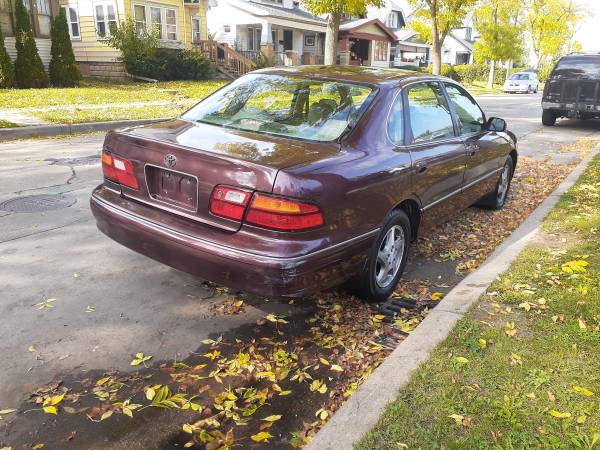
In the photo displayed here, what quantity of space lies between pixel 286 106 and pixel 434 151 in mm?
1256

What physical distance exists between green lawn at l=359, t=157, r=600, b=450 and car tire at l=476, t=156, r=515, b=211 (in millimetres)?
2185

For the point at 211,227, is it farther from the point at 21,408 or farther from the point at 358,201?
the point at 21,408

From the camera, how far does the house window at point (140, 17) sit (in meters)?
A: 26.7

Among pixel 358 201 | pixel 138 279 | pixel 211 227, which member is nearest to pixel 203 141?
pixel 211 227

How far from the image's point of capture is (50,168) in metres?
7.55

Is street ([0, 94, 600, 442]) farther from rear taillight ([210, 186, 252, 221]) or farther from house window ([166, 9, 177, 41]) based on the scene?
house window ([166, 9, 177, 41])

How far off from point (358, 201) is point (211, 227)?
92cm

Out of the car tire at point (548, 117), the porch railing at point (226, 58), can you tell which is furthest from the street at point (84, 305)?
the porch railing at point (226, 58)

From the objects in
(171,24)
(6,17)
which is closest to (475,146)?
(6,17)

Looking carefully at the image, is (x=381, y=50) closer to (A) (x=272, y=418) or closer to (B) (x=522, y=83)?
(B) (x=522, y=83)

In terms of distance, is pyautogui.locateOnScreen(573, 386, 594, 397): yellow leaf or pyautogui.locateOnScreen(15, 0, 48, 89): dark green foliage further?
pyautogui.locateOnScreen(15, 0, 48, 89): dark green foliage

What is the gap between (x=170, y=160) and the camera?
3.24 metres

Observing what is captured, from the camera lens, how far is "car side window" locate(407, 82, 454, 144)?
4.11m

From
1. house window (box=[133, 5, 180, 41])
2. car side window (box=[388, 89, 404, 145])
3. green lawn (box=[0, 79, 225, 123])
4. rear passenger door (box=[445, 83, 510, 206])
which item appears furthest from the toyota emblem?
house window (box=[133, 5, 180, 41])
